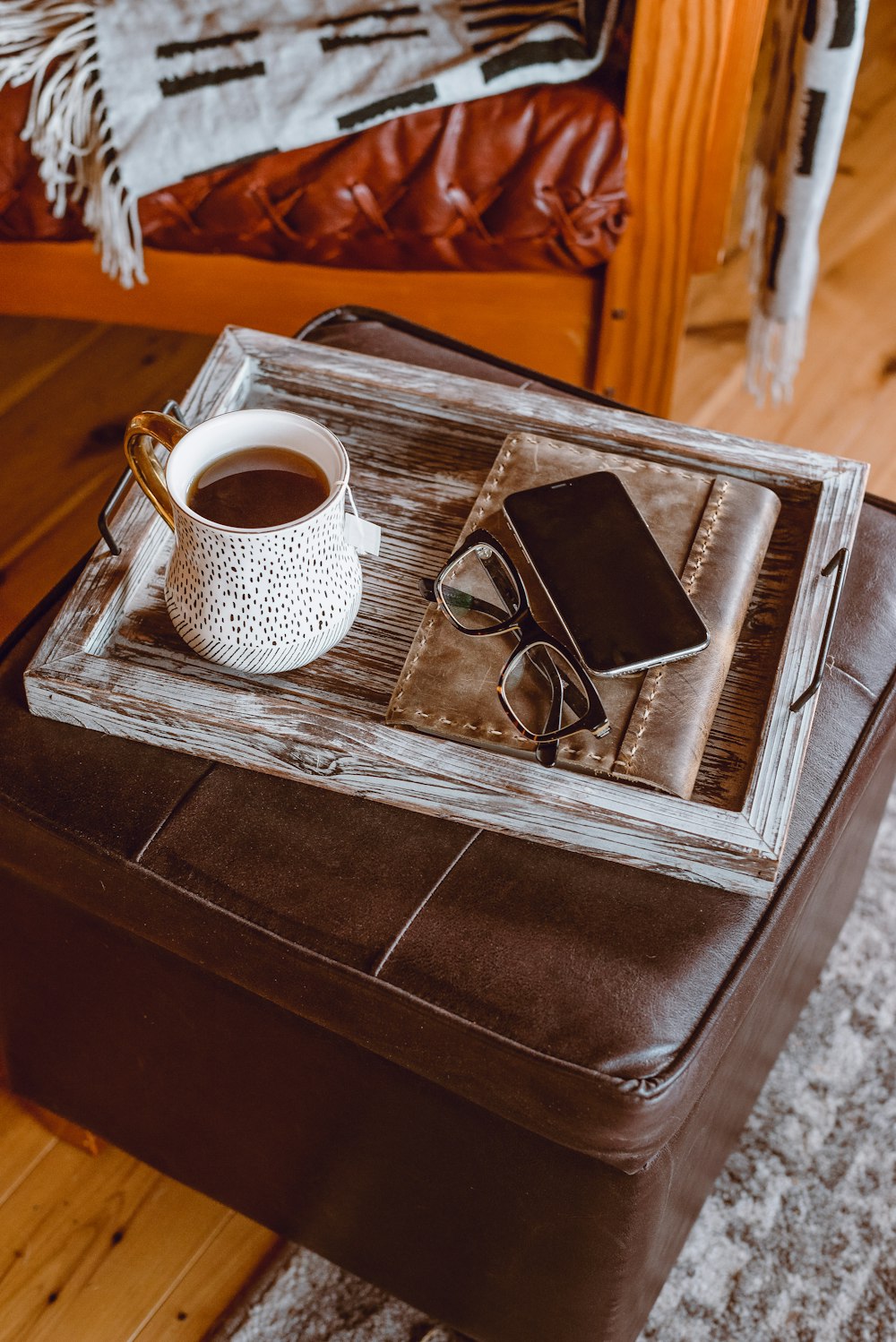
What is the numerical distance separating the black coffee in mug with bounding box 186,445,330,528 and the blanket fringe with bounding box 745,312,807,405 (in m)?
0.81

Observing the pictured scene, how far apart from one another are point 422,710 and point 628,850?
0.12 metres

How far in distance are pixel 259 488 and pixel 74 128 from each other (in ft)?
2.24

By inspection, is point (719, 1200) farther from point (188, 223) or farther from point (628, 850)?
point (188, 223)

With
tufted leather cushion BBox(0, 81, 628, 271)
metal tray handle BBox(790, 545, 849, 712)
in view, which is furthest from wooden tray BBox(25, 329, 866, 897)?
tufted leather cushion BBox(0, 81, 628, 271)

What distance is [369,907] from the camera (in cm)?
60

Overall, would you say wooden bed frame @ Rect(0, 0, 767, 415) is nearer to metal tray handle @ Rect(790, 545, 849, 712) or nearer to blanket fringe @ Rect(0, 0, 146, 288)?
blanket fringe @ Rect(0, 0, 146, 288)

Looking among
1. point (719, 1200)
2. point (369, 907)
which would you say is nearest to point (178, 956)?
point (369, 907)

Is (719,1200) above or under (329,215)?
under

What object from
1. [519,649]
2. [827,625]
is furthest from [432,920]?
[827,625]

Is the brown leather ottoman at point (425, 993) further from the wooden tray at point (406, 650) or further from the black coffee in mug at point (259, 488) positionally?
the black coffee in mug at point (259, 488)

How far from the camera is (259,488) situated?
2.08 ft

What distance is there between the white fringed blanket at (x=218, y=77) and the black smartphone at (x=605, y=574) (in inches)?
23.6

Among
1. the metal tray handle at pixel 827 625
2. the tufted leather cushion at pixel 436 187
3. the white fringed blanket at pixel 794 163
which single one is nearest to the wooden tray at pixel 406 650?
the metal tray handle at pixel 827 625

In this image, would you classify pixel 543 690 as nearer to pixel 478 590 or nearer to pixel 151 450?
pixel 478 590
